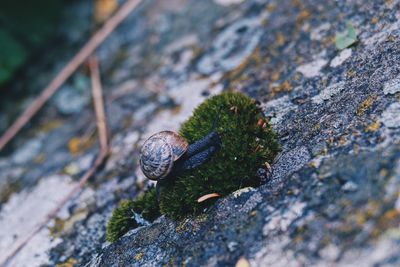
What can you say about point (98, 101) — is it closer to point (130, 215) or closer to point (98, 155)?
point (98, 155)

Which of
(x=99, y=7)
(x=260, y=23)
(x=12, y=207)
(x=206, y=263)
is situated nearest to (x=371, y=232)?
(x=206, y=263)

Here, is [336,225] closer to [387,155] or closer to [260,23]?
[387,155]

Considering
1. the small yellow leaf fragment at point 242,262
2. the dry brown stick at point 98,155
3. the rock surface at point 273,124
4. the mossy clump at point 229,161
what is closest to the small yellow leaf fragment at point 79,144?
the rock surface at point 273,124

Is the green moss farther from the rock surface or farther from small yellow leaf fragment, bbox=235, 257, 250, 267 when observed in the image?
small yellow leaf fragment, bbox=235, 257, 250, 267

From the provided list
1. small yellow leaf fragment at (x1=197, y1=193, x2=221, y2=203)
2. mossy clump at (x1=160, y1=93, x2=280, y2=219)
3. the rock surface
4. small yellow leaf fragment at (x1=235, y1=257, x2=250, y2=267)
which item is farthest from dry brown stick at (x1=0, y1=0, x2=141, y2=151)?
small yellow leaf fragment at (x1=235, y1=257, x2=250, y2=267)

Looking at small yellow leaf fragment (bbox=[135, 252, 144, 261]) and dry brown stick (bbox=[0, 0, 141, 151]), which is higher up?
dry brown stick (bbox=[0, 0, 141, 151])
